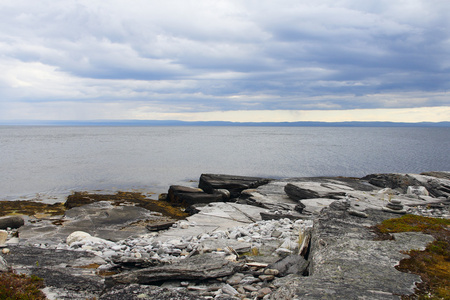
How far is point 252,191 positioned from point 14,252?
1251 centimetres

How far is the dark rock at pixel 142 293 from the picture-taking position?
17.3ft

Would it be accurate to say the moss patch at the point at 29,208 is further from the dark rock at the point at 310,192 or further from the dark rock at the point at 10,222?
the dark rock at the point at 310,192

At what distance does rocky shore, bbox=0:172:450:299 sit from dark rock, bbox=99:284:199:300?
2 cm

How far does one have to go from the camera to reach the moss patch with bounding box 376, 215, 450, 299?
4598 millimetres

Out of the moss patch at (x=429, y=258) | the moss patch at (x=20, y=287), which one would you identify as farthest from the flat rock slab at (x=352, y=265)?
the moss patch at (x=20, y=287)

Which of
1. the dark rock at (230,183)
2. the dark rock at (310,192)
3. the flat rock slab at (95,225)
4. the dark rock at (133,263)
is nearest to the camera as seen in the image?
the dark rock at (133,263)

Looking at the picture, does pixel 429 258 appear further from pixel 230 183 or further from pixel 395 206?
pixel 230 183

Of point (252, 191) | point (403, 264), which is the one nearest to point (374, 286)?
point (403, 264)

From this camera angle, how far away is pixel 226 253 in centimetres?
788

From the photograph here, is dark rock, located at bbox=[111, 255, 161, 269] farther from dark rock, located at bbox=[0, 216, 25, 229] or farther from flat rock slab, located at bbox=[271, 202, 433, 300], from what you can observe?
dark rock, located at bbox=[0, 216, 25, 229]

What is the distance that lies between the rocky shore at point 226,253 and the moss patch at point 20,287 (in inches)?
8.4

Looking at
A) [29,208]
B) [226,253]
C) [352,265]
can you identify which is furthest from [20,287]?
[29,208]

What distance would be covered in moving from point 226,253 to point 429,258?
4146 mm

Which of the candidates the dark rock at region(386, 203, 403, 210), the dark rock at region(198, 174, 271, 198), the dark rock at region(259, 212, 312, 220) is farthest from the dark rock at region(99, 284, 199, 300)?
the dark rock at region(198, 174, 271, 198)
